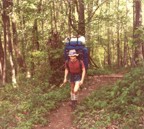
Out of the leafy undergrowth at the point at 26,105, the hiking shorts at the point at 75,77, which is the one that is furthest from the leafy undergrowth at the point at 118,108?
the leafy undergrowth at the point at 26,105

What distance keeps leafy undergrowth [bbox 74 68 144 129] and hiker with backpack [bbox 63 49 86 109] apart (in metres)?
0.70

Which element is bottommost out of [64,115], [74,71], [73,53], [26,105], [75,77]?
[64,115]

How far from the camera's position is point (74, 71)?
11.3 m

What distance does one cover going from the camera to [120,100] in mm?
10539

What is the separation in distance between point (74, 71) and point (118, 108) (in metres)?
2.18

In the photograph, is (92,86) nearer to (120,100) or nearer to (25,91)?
(25,91)

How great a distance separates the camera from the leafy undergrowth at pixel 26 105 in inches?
409

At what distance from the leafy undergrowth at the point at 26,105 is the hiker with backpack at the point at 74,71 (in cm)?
128

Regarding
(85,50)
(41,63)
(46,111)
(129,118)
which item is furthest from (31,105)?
(41,63)

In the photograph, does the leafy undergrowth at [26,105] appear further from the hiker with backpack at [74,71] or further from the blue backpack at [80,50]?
the blue backpack at [80,50]

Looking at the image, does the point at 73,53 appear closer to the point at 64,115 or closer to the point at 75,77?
the point at 75,77

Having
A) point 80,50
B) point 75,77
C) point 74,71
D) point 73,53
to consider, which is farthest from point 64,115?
point 80,50

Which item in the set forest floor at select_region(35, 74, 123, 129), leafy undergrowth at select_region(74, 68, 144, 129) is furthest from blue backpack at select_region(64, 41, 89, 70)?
forest floor at select_region(35, 74, 123, 129)

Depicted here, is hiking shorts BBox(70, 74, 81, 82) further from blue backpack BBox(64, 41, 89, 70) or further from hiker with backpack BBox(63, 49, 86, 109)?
blue backpack BBox(64, 41, 89, 70)
